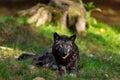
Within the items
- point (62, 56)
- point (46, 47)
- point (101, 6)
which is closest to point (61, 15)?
point (46, 47)

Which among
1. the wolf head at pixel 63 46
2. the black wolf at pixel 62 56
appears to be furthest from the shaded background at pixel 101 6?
the wolf head at pixel 63 46

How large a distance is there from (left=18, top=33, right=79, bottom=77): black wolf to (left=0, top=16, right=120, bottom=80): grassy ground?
25cm

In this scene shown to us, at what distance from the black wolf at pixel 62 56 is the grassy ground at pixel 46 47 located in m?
0.25

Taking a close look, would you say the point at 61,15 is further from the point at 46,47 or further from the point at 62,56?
the point at 62,56

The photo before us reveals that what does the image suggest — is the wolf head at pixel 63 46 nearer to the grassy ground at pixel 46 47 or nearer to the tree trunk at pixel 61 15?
the grassy ground at pixel 46 47

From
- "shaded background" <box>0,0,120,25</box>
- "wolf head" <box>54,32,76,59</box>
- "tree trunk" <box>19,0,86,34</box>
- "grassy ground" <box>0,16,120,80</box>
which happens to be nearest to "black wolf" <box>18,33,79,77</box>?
"wolf head" <box>54,32,76,59</box>

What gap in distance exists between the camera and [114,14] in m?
20.8

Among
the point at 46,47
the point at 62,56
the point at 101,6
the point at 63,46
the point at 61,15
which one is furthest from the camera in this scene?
the point at 101,6

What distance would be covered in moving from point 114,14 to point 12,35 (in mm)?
6860

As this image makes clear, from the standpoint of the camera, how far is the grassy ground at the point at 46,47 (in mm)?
11343

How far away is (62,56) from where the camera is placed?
11.4 m

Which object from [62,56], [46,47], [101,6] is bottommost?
[101,6]

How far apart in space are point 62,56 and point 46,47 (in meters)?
3.81

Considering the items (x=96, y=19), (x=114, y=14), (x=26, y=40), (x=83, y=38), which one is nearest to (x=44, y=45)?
(x=26, y=40)
